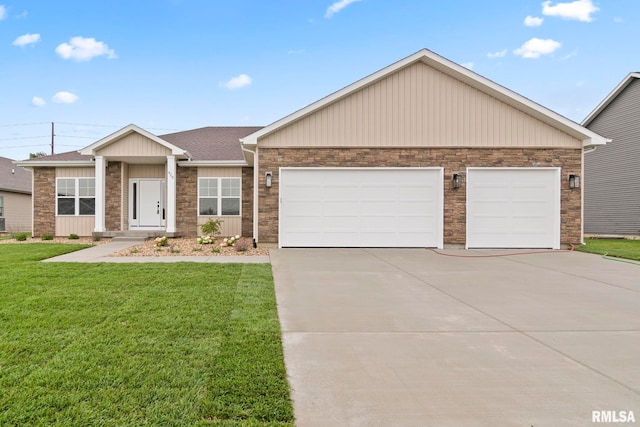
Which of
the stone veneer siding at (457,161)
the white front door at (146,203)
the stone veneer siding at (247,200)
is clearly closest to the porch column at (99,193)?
the white front door at (146,203)

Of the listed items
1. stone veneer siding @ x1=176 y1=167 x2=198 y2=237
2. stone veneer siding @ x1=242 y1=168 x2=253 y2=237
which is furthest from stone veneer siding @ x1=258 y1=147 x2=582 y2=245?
stone veneer siding @ x1=176 y1=167 x2=198 y2=237

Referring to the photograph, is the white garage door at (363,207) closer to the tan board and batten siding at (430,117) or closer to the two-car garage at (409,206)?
the two-car garage at (409,206)

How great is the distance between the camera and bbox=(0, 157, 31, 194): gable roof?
1980 centimetres

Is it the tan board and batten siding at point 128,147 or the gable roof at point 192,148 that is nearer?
the gable roof at point 192,148

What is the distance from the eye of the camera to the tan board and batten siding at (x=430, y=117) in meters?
10.5

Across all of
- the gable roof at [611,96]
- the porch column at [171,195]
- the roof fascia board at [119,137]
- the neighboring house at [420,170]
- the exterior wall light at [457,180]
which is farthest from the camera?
the gable roof at [611,96]

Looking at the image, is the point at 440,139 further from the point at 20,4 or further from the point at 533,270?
the point at 20,4

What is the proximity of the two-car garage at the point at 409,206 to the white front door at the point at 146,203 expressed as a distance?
671 cm

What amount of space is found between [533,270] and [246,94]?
19.5m

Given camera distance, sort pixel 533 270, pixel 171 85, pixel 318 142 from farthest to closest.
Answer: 1. pixel 171 85
2. pixel 318 142
3. pixel 533 270

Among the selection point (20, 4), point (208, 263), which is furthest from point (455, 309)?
point (20, 4)

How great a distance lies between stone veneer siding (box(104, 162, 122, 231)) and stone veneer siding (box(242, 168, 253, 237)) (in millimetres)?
4784

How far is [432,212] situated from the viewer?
419 inches

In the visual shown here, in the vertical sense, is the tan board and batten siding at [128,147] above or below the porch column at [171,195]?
above
